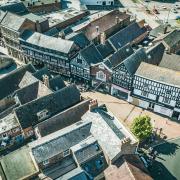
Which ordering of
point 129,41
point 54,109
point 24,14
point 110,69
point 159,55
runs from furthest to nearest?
point 24,14 → point 129,41 → point 159,55 → point 110,69 → point 54,109

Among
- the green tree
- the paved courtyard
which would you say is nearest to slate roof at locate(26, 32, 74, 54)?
the paved courtyard

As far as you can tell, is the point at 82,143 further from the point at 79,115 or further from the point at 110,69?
the point at 110,69

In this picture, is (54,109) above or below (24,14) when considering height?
below

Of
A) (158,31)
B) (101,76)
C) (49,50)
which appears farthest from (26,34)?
(158,31)

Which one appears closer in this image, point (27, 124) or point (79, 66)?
point (27, 124)

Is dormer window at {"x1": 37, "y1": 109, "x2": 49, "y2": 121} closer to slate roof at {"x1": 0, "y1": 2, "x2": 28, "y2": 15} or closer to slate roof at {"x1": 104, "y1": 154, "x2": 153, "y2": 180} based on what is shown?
slate roof at {"x1": 104, "y1": 154, "x2": 153, "y2": 180}

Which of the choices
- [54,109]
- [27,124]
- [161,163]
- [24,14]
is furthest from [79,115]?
[24,14]
